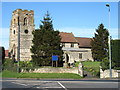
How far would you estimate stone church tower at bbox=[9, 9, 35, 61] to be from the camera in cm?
6275

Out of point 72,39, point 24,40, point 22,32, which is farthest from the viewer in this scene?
point 72,39

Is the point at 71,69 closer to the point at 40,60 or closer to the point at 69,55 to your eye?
the point at 40,60

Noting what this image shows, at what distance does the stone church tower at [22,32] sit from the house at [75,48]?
35.8 feet

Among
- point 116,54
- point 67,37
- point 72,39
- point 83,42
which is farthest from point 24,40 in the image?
point 116,54

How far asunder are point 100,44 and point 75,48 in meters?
8.51

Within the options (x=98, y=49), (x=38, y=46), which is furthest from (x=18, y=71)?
(x=98, y=49)

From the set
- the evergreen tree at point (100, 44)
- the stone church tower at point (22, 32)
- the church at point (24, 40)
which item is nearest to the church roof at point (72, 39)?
the church at point (24, 40)

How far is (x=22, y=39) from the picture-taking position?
63719mm

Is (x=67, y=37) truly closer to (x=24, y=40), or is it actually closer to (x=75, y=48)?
(x=75, y=48)

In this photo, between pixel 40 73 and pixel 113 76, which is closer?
pixel 113 76

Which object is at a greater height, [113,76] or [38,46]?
[38,46]

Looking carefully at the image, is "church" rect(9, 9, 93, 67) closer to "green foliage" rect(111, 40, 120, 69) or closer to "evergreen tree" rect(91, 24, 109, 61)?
"evergreen tree" rect(91, 24, 109, 61)

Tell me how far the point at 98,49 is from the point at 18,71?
33.0 meters

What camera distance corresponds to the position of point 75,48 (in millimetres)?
68812
